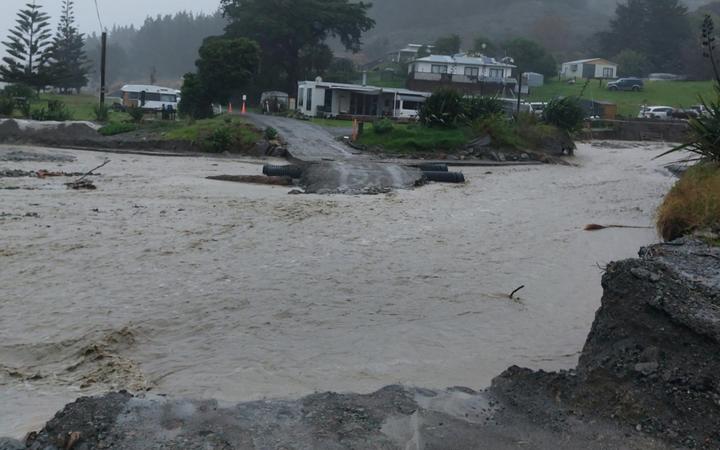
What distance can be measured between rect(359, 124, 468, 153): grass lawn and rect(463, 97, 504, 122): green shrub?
120cm

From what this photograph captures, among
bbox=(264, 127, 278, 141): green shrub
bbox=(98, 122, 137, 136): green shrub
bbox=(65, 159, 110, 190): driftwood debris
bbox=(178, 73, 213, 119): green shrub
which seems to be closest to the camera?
bbox=(65, 159, 110, 190): driftwood debris

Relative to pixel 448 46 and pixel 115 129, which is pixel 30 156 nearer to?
pixel 115 129

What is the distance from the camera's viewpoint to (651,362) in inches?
210

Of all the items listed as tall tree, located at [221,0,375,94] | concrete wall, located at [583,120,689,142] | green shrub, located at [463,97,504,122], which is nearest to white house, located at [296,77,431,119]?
tall tree, located at [221,0,375,94]

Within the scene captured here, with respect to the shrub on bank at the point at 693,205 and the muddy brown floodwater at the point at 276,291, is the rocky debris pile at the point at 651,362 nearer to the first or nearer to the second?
the muddy brown floodwater at the point at 276,291

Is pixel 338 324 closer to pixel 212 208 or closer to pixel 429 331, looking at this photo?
pixel 429 331

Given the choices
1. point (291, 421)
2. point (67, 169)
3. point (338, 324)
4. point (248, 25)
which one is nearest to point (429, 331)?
point (338, 324)

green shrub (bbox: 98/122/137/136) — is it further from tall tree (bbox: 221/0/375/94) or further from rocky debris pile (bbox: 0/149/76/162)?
tall tree (bbox: 221/0/375/94)

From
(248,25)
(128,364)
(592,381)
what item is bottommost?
(128,364)

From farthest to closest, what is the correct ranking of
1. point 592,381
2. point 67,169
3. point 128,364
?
1. point 67,169
2. point 128,364
3. point 592,381

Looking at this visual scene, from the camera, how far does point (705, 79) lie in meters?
85.9

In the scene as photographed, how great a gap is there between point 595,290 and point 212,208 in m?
8.27

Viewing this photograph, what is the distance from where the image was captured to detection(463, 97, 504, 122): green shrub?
34938mm

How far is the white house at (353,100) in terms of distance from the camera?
55.1m
